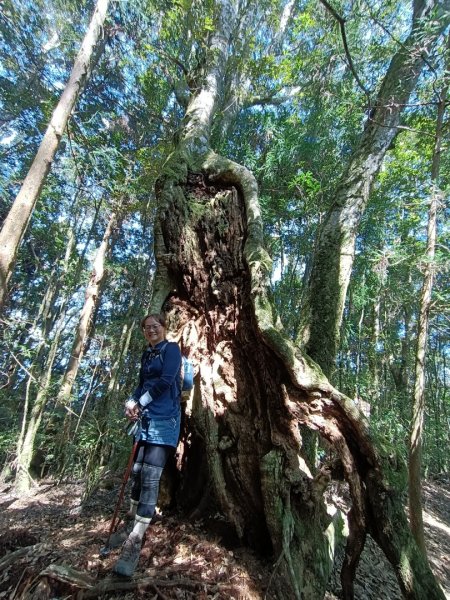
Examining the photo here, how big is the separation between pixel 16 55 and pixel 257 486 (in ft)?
47.5

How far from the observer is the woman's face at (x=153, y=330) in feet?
10.2

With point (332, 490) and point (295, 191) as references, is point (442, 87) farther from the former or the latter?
point (332, 490)

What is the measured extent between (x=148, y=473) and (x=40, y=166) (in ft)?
13.9

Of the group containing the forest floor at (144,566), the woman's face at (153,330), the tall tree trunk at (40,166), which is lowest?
the forest floor at (144,566)

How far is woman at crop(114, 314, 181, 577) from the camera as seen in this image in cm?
263

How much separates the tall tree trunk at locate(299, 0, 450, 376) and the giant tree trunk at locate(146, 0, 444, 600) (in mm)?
1060

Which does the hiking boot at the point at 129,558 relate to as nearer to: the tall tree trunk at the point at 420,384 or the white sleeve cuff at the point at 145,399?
the white sleeve cuff at the point at 145,399

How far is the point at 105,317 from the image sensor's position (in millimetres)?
19500

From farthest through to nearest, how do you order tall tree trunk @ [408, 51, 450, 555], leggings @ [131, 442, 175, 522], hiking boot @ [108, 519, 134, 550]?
tall tree trunk @ [408, 51, 450, 555] < hiking boot @ [108, 519, 134, 550] < leggings @ [131, 442, 175, 522]

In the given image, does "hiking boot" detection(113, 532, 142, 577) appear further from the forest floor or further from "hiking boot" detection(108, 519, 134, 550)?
"hiking boot" detection(108, 519, 134, 550)

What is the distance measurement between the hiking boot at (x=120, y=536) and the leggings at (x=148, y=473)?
395 mm

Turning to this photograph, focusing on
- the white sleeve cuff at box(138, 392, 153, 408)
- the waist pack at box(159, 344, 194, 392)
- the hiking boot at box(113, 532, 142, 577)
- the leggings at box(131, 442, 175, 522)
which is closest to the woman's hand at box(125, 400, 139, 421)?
the white sleeve cuff at box(138, 392, 153, 408)

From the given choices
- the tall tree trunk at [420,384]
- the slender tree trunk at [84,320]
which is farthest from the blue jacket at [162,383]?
the slender tree trunk at [84,320]

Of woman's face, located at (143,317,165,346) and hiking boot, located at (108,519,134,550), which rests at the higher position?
woman's face, located at (143,317,165,346)
